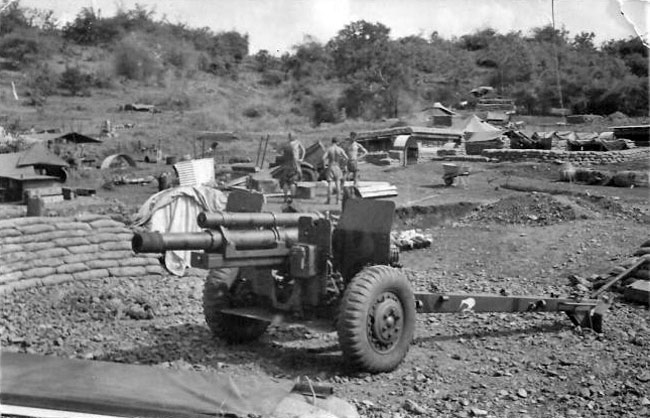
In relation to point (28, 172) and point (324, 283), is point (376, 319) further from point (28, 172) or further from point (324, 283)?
point (28, 172)

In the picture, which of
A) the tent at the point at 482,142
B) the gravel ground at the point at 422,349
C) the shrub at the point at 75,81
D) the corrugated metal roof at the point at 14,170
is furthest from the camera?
the shrub at the point at 75,81

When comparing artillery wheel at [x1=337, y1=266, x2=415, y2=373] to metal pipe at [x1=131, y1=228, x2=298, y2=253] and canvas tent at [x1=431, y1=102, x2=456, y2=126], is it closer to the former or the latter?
metal pipe at [x1=131, y1=228, x2=298, y2=253]

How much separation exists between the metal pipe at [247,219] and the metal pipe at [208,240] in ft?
0.28

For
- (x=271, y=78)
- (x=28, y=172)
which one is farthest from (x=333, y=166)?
(x=271, y=78)

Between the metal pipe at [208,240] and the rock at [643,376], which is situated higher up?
the metal pipe at [208,240]

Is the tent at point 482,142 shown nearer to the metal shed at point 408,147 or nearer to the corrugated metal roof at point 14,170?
the metal shed at point 408,147

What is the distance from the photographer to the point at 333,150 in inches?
655

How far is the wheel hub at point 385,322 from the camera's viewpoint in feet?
19.1

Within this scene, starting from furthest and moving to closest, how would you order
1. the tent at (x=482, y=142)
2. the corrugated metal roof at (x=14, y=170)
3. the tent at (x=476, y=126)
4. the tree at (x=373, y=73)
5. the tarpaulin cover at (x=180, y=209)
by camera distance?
the tree at (x=373, y=73), the tent at (x=476, y=126), the tent at (x=482, y=142), the corrugated metal roof at (x=14, y=170), the tarpaulin cover at (x=180, y=209)

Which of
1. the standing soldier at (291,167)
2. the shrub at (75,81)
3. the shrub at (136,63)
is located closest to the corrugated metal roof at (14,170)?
the standing soldier at (291,167)

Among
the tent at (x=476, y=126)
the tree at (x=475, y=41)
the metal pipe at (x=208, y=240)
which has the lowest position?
the metal pipe at (x=208, y=240)

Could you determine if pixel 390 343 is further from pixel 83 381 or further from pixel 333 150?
pixel 333 150

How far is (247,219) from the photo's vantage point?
232 inches

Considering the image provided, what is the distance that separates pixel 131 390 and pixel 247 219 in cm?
162
